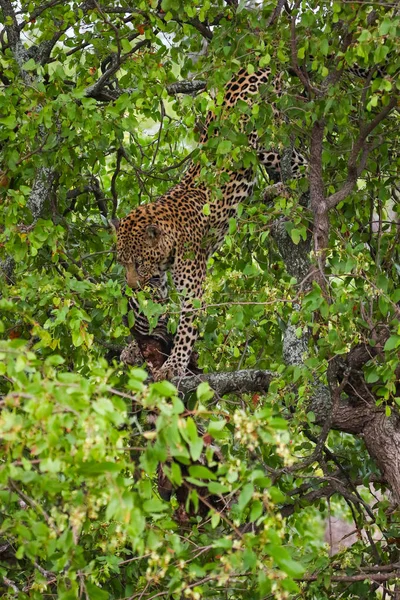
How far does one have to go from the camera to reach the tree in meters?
4.35

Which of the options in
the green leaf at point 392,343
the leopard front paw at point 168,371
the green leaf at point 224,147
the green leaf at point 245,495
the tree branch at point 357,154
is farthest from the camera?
the leopard front paw at point 168,371

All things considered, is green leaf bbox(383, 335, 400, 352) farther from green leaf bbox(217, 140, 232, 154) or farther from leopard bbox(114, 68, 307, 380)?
leopard bbox(114, 68, 307, 380)

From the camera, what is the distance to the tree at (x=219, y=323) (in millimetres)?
4348

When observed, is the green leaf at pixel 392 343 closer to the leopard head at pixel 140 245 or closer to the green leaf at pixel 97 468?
the green leaf at pixel 97 468

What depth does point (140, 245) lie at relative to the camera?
9.26 metres

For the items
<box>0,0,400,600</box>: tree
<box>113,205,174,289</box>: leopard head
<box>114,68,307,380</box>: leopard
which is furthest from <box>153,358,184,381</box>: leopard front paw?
<box>113,205,174,289</box>: leopard head

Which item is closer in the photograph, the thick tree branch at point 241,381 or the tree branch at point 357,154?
the tree branch at point 357,154

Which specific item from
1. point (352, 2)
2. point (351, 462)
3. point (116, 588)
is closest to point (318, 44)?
point (352, 2)

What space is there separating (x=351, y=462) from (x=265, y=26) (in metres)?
3.20

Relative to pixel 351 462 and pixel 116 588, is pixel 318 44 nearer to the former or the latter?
pixel 351 462

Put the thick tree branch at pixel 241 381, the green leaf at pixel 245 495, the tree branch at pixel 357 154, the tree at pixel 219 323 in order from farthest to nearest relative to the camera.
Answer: the thick tree branch at pixel 241 381
the tree branch at pixel 357 154
the tree at pixel 219 323
the green leaf at pixel 245 495

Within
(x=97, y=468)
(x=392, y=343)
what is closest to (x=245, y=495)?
(x=97, y=468)

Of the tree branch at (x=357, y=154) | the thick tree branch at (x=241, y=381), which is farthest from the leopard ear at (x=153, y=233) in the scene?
the tree branch at (x=357, y=154)

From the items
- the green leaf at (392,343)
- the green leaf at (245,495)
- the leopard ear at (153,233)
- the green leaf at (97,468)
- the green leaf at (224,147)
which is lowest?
the leopard ear at (153,233)
